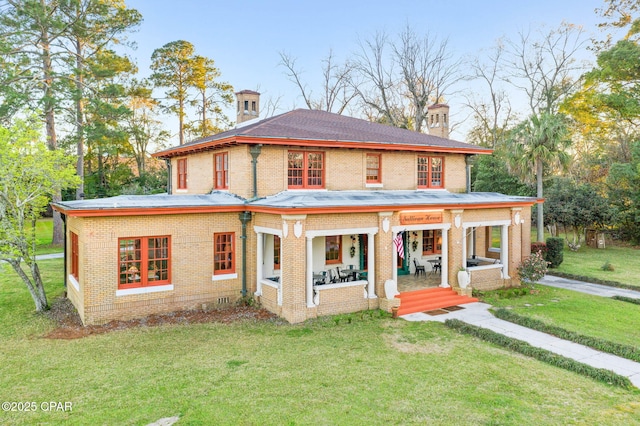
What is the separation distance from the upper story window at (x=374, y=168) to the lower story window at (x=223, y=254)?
22.6 feet

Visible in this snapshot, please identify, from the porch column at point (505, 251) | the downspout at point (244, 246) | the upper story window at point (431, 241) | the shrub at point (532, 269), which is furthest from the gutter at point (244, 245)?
the shrub at point (532, 269)

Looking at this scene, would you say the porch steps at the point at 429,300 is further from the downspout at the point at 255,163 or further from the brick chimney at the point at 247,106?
the brick chimney at the point at 247,106

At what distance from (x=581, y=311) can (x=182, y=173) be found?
19251 millimetres

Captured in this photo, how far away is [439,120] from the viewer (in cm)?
2520

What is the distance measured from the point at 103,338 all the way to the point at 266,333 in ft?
15.5

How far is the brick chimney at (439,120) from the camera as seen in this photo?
2521cm

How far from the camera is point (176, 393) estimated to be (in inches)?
340

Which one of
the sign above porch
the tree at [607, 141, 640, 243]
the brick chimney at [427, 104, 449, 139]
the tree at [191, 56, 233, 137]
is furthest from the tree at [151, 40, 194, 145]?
the tree at [607, 141, 640, 243]

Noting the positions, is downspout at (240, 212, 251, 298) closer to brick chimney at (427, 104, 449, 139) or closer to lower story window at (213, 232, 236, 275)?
lower story window at (213, 232, 236, 275)

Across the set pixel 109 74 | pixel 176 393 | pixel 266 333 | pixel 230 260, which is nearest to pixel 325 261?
pixel 230 260

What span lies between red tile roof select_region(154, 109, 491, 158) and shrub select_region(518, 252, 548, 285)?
6.07 metres

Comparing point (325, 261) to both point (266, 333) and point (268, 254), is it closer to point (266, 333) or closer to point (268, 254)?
point (268, 254)

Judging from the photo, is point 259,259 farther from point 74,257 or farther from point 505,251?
point 505,251

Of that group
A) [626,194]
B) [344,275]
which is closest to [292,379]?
[344,275]
